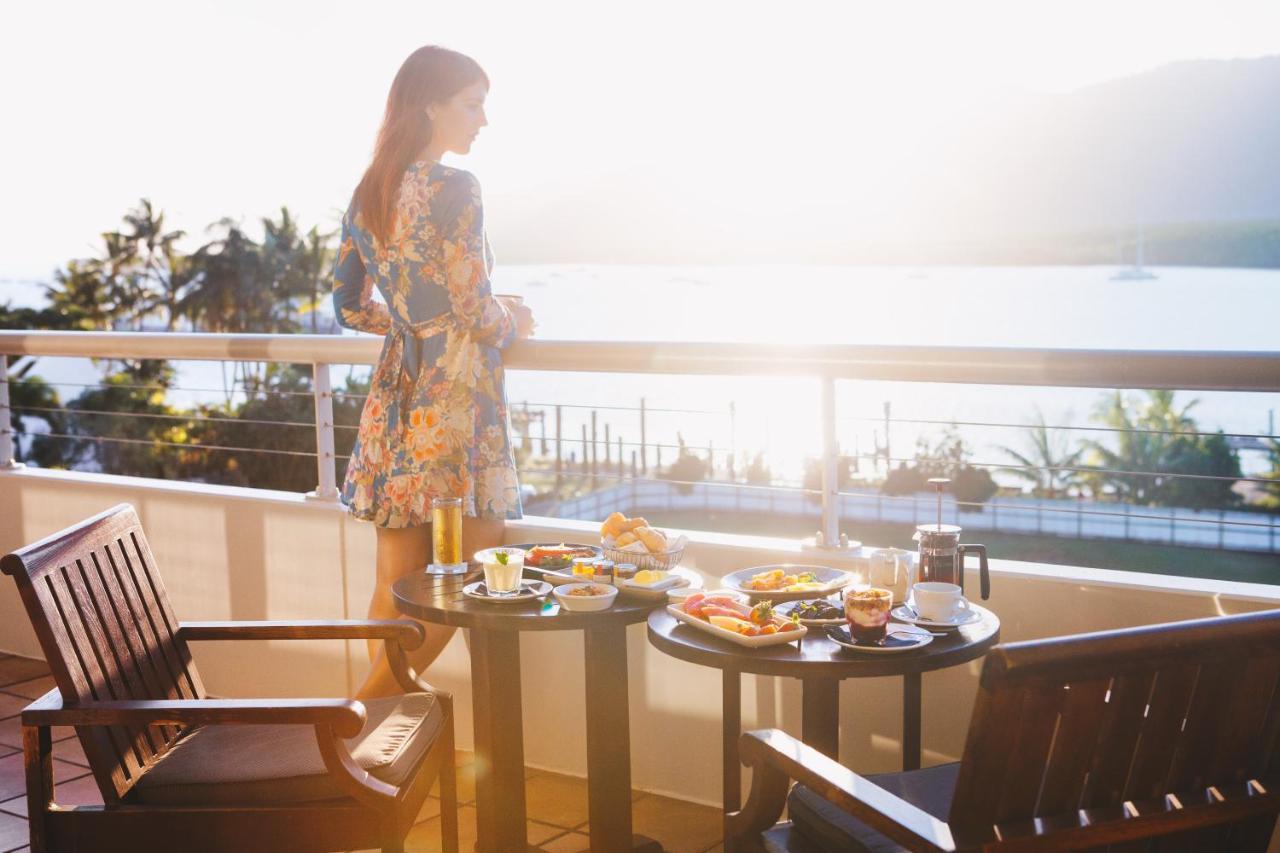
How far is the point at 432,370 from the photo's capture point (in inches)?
118

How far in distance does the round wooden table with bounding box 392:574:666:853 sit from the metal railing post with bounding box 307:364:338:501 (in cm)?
103

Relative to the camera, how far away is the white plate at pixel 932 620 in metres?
2.21

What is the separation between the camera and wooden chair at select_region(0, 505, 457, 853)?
205cm

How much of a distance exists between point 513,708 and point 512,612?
1.33 feet

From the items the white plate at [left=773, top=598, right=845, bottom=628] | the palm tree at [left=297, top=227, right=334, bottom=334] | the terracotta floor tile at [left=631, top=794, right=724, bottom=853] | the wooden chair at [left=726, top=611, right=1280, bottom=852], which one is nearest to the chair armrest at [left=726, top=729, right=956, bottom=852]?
the wooden chair at [left=726, top=611, right=1280, bottom=852]

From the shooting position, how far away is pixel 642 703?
3271 mm

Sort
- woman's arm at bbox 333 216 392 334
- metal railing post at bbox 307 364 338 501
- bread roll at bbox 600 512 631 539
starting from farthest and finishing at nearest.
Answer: metal railing post at bbox 307 364 338 501
woman's arm at bbox 333 216 392 334
bread roll at bbox 600 512 631 539

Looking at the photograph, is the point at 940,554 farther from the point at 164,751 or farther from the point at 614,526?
the point at 164,751

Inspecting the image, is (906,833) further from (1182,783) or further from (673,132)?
(673,132)

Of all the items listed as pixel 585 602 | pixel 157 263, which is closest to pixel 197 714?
pixel 585 602

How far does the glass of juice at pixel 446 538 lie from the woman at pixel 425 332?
236 mm

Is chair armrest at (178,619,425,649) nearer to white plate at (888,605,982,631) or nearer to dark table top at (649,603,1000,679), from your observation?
dark table top at (649,603,1000,679)

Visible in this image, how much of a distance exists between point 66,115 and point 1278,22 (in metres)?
46.7

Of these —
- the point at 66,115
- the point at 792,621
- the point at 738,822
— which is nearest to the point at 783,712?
the point at 792,621
